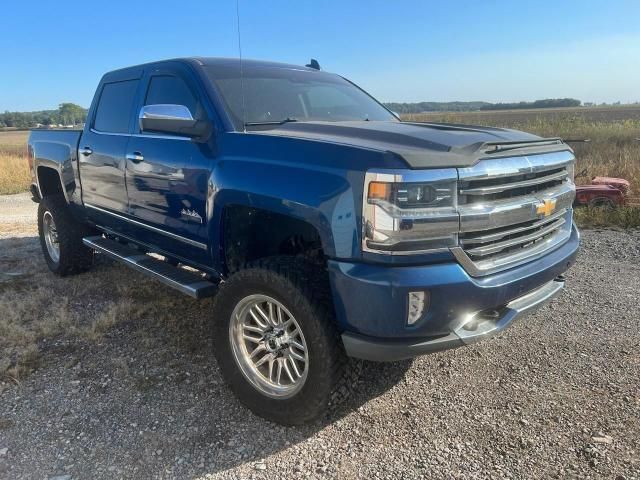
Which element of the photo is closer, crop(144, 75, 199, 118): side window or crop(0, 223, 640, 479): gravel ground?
crop(0, 223, 640, 479): gravel ground

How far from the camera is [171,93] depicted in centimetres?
388

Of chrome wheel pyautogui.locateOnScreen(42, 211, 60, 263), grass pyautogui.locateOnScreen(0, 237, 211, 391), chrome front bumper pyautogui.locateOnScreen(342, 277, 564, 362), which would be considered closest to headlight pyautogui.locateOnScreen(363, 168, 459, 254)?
chrome front bumper pyautogui.locateOnScreen(342, 277, 564, 362)

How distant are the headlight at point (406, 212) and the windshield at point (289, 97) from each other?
134 centimetres

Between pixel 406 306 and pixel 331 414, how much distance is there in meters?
0.82

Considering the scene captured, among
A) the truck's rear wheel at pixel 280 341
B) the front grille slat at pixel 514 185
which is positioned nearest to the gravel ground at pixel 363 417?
the truck's rear wheel at pixel 280 341

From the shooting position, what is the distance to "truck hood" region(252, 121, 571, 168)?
2.41 m

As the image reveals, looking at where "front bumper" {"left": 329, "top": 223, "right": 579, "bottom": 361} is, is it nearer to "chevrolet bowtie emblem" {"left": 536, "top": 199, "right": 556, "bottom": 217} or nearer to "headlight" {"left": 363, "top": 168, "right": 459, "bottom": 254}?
"headlight" {"left": 363, "top": 168, "right": 459, "bottom": 254}

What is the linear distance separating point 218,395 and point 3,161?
1941cm

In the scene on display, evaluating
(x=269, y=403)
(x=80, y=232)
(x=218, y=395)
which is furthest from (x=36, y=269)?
(x=269, y=403)

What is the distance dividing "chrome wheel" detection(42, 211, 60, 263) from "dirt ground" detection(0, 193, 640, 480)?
144 cm

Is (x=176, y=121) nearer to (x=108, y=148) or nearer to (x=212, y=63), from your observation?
(x=212, y=63)

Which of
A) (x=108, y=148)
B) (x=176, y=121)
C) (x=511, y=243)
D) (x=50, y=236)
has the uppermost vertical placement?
(x=176, y=121)

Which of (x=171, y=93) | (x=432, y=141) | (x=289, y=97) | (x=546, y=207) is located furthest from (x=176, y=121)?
(x=546, y=207)

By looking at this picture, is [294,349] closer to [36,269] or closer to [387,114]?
[387,114]
